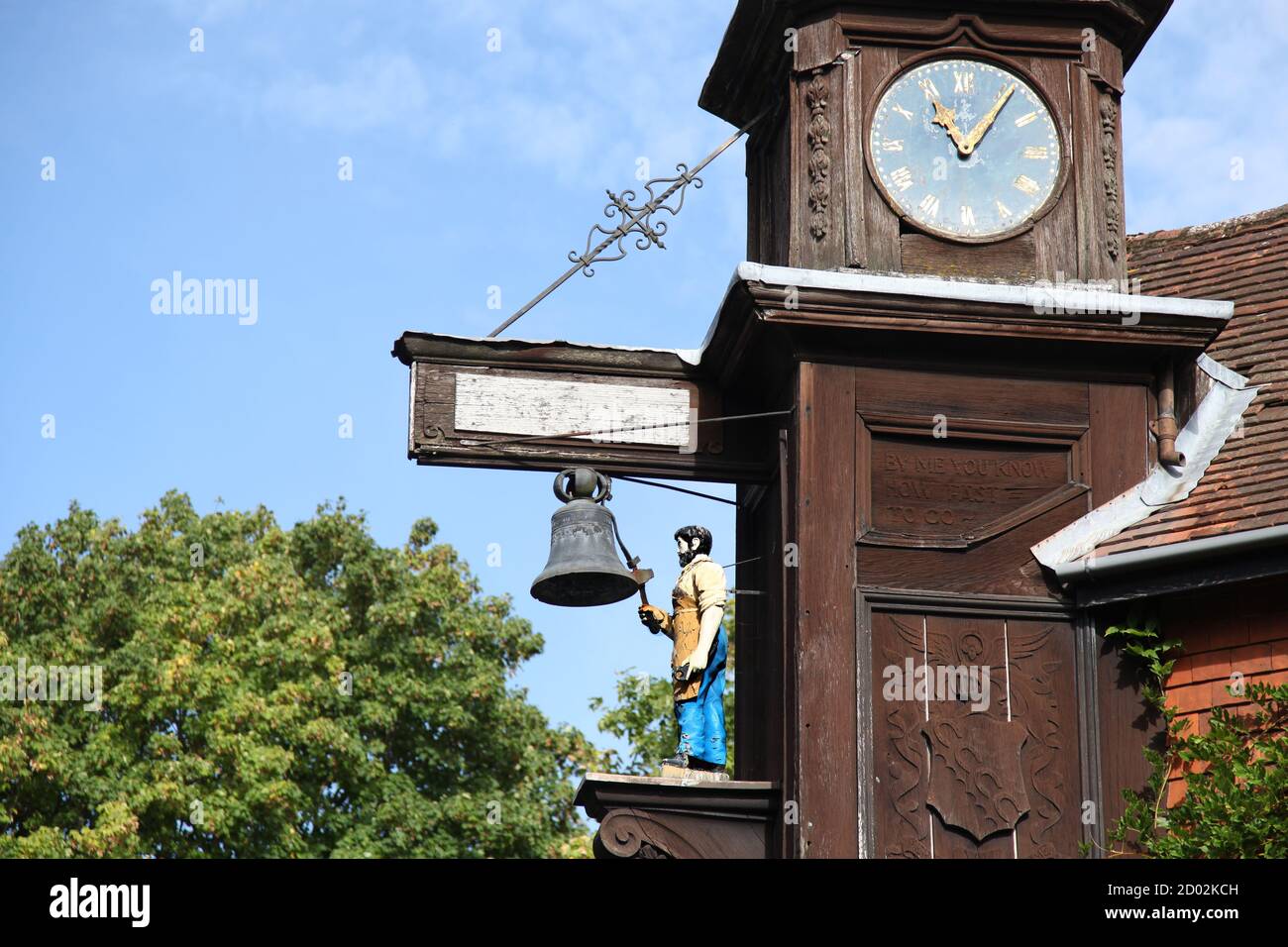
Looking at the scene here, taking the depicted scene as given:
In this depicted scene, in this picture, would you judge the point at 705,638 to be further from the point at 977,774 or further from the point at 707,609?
the point at 977,774

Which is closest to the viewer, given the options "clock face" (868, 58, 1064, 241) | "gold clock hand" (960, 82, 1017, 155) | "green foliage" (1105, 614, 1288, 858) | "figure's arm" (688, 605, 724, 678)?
"green foliage" (1105, 614, 1288, 858)

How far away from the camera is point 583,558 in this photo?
42.8 ft

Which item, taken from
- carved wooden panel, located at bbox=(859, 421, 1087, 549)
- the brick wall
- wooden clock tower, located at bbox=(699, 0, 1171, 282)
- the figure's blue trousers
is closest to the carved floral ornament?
wooden clock tower, located at bbox=(699, 0, 1171, 282)

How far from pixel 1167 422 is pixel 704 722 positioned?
10.9 ft

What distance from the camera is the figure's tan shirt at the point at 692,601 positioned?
1322 cm

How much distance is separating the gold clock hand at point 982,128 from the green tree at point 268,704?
46.8 feet

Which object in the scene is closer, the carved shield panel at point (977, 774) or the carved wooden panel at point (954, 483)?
the carved shield panel at point (977, 774)

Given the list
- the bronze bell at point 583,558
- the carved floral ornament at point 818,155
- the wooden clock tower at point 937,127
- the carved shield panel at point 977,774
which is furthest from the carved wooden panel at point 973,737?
the carved floral ornament at point 818,155

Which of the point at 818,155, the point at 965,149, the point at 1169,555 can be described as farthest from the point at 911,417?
the point at 965,149

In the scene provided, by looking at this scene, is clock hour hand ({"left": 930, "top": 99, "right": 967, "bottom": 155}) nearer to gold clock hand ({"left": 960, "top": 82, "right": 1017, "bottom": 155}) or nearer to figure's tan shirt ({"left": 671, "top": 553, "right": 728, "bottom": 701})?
gold clock hand ({"left": 960, "top": 82, "right": 1017, "bottom": 155})

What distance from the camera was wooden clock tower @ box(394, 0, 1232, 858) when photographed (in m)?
12.5

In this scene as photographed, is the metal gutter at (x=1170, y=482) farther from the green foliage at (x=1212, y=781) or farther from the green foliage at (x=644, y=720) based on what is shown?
the green foliage at (x=644, y=720)

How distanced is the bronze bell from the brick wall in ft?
10.6
